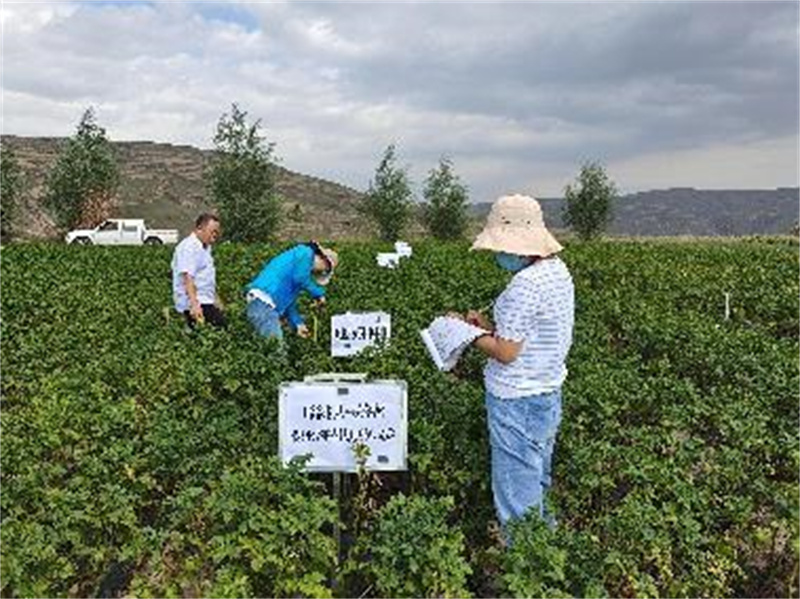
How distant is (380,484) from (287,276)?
300 centimetres

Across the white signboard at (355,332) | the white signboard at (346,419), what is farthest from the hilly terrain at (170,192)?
the white signboard at (346,419)

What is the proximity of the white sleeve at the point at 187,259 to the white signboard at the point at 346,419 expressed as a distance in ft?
13.5

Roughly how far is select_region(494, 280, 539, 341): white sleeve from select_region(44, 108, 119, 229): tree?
52640 mm

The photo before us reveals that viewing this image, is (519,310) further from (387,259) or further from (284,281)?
(387,259)

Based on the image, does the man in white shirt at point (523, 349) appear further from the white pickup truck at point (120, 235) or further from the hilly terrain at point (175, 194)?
the hilly terrain at point (175, 194)

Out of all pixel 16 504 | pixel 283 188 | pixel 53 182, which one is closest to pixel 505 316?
pixel 16 504

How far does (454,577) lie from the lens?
4.15 metres

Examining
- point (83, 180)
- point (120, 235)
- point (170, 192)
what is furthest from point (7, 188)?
point (170, 192)

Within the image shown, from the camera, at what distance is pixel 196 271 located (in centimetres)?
900

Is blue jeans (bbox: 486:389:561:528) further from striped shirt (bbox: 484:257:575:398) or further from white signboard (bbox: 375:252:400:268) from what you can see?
white signboard (bbox: 375:252:400:268)

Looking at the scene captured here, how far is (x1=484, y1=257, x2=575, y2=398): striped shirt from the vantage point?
4.72m

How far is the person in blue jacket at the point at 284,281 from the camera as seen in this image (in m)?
8.10

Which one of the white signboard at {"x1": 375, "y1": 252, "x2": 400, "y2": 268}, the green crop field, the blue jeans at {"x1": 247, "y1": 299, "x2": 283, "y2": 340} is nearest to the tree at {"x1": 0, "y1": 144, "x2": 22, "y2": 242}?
the white signboard at {"x1": 375, "y1": 252, "x2": 400, "y2": 268}

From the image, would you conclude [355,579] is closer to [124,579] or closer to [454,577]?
[454,577]
